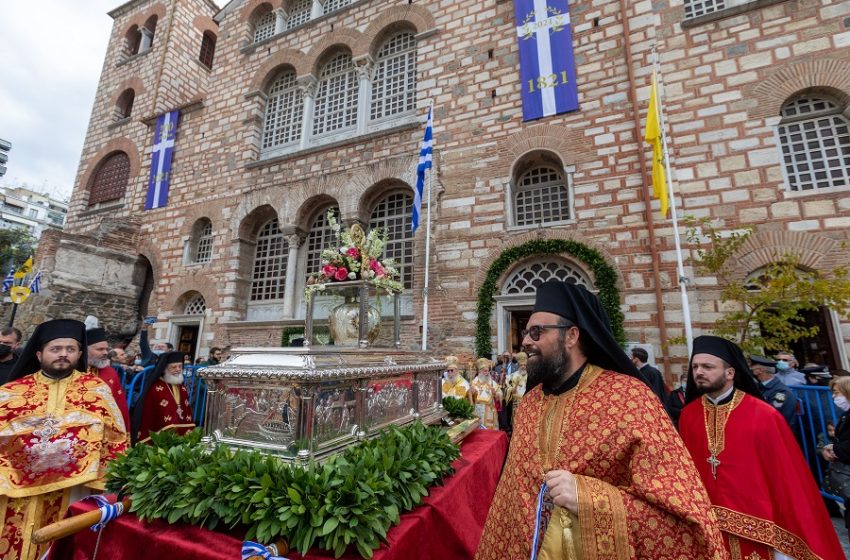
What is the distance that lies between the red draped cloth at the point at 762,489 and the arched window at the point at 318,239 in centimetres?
1007

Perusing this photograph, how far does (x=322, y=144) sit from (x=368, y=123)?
153 centimetres

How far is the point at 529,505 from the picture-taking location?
66.9 inches

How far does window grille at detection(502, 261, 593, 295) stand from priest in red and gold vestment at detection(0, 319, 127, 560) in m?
7.13

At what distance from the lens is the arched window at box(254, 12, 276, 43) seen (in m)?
14.3

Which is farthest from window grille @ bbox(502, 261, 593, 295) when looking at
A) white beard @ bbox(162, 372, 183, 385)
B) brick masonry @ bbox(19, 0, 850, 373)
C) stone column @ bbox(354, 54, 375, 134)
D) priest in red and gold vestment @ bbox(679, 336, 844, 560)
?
stone column @ bbox(354, 54, 375, 134)

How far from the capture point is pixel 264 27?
47.4 ft

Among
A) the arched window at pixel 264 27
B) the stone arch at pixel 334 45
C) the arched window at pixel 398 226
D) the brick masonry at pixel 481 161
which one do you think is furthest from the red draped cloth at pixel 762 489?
the arched window at pixel 264 27

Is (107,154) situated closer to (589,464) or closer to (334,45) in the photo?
(334,45)

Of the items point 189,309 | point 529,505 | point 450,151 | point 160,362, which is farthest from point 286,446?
point 189,309

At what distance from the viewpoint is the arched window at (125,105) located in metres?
16.9

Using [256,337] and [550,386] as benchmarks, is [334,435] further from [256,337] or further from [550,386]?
[256,337]

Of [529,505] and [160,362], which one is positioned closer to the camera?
[529,505]

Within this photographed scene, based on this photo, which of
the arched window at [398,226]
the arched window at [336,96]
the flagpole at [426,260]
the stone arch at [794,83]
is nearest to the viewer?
the stone arch at [794,83]

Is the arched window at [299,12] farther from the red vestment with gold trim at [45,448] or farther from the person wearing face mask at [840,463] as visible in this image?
the person wearing face mask at [840,463]
